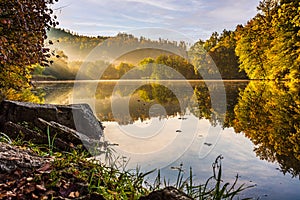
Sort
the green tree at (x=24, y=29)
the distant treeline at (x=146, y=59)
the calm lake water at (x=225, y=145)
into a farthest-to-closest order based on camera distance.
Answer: the distant treeline at (x=146, y=59)
the green tree at (x=24, y=29)
the calm lake water at (x=225, y=145)

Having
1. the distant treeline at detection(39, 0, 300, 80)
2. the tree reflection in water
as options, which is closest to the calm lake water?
the tree reflection in water

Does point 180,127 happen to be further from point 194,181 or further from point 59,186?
point 59,186

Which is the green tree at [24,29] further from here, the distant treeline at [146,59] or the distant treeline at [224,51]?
the distant treeline at [146,59]

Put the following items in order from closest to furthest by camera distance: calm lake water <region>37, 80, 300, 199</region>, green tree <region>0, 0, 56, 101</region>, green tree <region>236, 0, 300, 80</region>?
calm lake water <region>37, 80, 300, 199</region>
green tree <region>0, 0, 56, 101</region>
green tree <region>236, 0, 300, 80</region>

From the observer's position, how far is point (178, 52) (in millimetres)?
48906

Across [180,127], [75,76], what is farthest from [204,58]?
[180,127]

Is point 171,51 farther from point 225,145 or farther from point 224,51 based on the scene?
point 225,145

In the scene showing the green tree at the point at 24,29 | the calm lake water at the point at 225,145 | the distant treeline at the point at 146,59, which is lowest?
the calm lake water at the point at 225,145

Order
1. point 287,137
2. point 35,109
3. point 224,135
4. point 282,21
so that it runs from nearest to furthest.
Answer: point 35,109 < point 287,137 < point 224,135 < point 282,21

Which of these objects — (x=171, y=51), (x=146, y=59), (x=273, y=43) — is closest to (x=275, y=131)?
(x=273, y=43)

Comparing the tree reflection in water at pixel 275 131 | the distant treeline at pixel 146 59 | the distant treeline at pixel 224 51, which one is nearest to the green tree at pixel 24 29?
the tree reflection in water at pixel 275 131

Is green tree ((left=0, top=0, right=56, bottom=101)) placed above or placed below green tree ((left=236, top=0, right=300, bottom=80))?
below

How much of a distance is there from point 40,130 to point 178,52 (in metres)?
44.8

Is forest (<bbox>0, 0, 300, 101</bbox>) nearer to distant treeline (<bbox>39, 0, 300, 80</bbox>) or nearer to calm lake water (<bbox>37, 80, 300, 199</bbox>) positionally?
distant treeline (<bbox>39, 0, 300, 80</bbox>)
